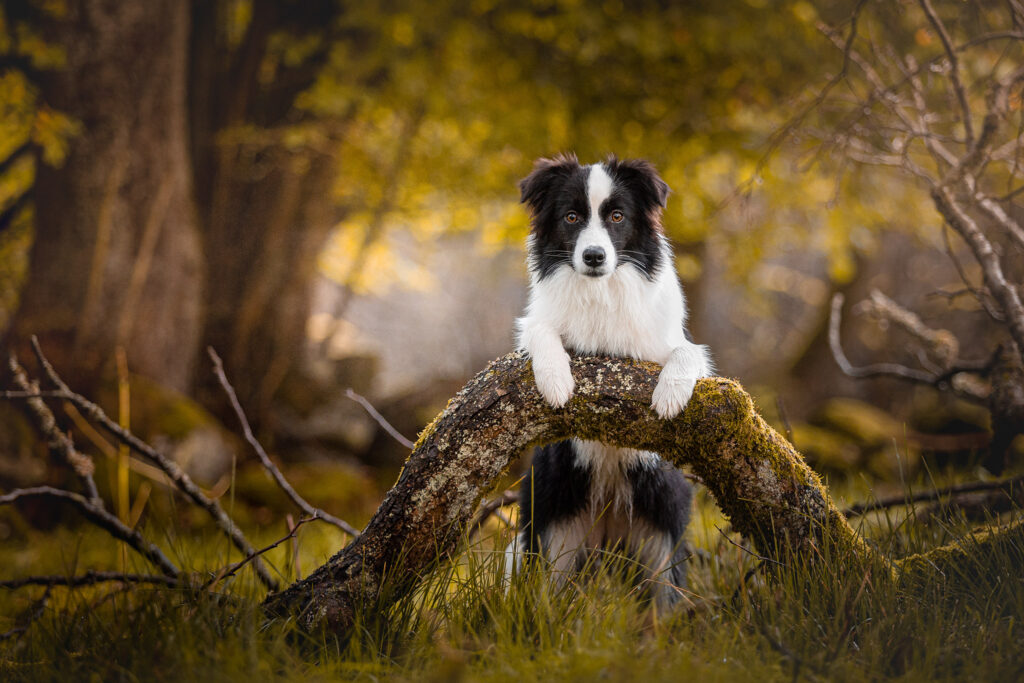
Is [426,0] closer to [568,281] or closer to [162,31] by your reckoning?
[162,31]

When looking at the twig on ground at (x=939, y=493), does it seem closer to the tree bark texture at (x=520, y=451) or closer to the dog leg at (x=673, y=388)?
the tree bark texture at (x=520, y=451)

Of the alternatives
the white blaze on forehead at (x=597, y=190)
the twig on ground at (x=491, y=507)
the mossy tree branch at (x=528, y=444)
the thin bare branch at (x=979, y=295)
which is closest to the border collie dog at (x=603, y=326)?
the white blaze on forehead at (x=597, y=190)

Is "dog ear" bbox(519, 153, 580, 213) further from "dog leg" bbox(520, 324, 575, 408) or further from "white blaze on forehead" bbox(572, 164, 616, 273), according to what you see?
"dog leg" bbox(520, 324, 575, 408)

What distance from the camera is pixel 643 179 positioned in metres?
3.12

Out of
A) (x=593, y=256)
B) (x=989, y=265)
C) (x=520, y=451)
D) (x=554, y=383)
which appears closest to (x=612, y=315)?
(x=593, y=256)

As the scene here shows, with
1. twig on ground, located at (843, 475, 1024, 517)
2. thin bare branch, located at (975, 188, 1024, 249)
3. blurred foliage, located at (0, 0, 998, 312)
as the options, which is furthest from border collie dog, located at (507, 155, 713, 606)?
blurred foliage, located at (0, 0, 998, 312)

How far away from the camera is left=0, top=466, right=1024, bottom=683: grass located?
223cm

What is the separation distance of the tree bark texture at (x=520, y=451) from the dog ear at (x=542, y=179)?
0.84 meters

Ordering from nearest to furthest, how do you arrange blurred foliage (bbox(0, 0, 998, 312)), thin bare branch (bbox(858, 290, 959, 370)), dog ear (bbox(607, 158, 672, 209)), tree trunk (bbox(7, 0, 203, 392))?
1. dog ear (bbox(607, 158, 672, 209))
2. thin bare branch (bbox(858, 290, 959, 370))
3. tree trunk (bbox(7, 0, 203, 392))
4. blurred foliage (bbox(0, 0, 998, 312))

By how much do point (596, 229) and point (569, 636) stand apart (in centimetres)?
160

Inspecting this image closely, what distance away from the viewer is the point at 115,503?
5898 mm

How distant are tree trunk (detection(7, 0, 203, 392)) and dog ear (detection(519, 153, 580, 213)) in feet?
16.4

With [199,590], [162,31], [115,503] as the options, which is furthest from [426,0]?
[199,590]

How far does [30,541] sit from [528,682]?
18.7 feet
